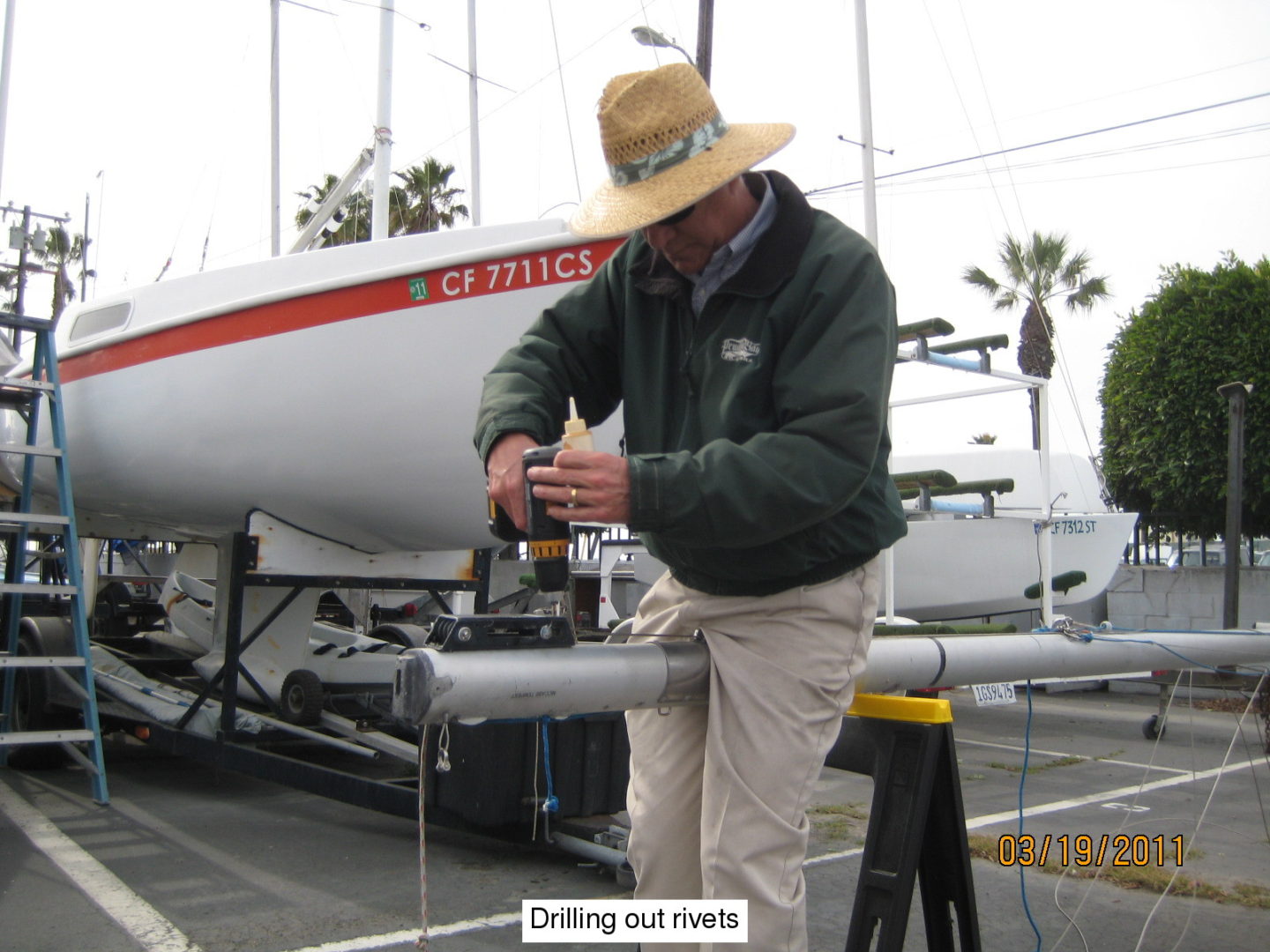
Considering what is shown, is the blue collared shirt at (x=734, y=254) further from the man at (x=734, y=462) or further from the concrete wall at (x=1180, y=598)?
the concrete wall at (x=1180, y=598)

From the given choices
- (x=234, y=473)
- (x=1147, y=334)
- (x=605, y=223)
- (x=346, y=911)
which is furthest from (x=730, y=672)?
(x=1147, y=334)

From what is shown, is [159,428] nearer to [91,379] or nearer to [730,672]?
[91,379]

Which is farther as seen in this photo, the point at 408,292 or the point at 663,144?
the point at 408,292

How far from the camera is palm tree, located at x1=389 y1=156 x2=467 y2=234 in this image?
78.2 ft

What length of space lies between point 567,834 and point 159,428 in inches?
107

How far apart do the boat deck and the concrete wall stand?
7.32 metres

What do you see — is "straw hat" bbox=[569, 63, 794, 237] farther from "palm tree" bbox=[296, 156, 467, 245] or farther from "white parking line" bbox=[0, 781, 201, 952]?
"palm tree" bbox=[296, 156, 467, 245]

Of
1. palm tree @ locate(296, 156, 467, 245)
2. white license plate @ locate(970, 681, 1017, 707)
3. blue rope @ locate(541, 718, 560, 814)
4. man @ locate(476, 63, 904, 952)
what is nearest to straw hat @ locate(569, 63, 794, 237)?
man @ locate(476, 63, 904, 952)

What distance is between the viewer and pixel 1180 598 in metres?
13.3

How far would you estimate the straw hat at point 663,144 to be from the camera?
1642 millimetres

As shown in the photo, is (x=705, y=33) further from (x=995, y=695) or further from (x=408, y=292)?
(x=995, y=695)
